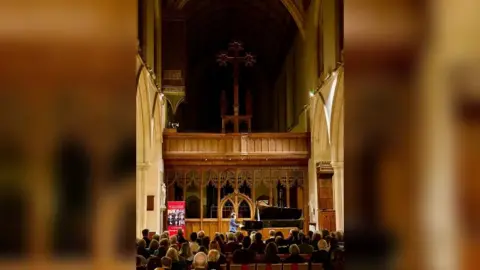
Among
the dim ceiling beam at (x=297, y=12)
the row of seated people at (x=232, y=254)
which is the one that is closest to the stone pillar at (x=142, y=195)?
the row of seated people at (x=232, y=254)

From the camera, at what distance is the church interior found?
40.8 feet

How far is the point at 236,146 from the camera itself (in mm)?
15117

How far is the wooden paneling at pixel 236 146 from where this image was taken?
15.0m

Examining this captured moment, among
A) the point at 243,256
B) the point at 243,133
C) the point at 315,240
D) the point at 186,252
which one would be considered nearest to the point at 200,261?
the point at 243,256

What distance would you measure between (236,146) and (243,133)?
1.31 ft

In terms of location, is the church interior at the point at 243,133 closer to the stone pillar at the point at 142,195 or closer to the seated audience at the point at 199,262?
the stone pillar at the point at 142,195

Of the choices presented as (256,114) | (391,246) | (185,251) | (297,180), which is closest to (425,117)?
(391,246)

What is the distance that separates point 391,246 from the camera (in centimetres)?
115

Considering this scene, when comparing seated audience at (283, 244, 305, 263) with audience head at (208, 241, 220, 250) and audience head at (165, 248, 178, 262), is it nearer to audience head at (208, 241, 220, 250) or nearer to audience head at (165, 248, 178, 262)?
audience head at (208, 241, 220, 250)

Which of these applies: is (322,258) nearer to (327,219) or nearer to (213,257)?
(213,257)

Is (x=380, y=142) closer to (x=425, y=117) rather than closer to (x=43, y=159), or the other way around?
(x=425, y=117)

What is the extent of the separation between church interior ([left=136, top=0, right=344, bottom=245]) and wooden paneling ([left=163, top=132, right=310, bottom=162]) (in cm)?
3

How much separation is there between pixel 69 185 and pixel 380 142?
2.03 feet

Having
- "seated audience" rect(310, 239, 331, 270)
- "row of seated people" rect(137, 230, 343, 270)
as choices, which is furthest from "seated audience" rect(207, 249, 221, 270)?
"seated audience" rect(310, 239, 331, 270)
